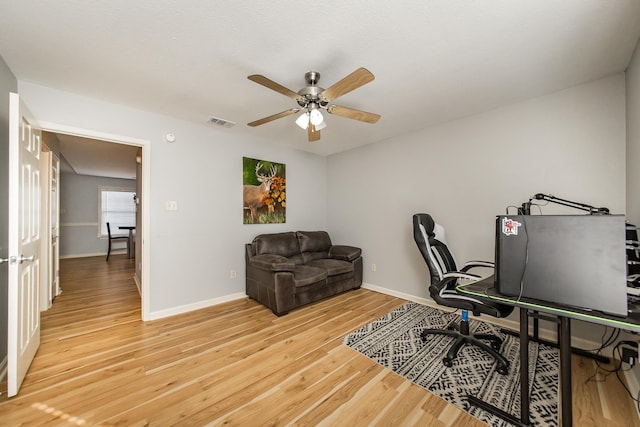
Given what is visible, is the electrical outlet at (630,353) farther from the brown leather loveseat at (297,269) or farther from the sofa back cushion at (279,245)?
the sofa back cushion at (279,245)

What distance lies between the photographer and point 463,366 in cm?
198

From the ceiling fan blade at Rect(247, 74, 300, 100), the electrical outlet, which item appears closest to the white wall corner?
the ceiling fan blade at Rect(247, 74, 300, 100)

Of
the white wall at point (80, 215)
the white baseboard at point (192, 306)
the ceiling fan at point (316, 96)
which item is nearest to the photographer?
the ceiling fan at point (316, 96)

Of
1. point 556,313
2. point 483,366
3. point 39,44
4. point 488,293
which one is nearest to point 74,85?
point 39,44

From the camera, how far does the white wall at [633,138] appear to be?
176 cm

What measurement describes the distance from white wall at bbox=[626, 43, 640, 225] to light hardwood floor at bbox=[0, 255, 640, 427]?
131 centimetres

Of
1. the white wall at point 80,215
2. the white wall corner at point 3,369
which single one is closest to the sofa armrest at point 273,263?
the white wall corner at point 3,369

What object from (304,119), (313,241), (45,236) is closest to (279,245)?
(313,241)

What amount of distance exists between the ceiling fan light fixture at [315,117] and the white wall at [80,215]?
8530 mm

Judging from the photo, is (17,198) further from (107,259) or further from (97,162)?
(107,259)

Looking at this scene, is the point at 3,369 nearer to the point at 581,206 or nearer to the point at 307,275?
the point at 307,275

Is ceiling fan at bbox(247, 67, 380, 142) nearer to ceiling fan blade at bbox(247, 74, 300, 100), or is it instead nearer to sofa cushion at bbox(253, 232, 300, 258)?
ceiling fan blade at bbox(247, 74, 300, 100)

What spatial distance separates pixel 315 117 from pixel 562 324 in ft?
6.67

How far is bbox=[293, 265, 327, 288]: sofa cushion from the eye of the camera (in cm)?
308
